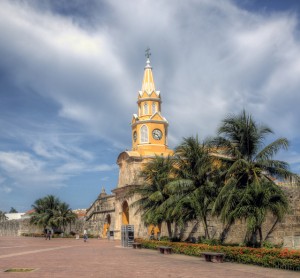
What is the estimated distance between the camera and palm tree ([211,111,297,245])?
659 inches

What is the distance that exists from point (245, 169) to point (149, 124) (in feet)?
81.1

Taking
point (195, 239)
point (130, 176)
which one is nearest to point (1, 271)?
point (195, 239)

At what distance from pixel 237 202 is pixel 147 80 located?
28.0 m

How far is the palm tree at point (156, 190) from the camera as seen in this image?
24875 millimetres

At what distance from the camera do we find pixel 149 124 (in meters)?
41.6

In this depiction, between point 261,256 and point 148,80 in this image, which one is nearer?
point 261,256

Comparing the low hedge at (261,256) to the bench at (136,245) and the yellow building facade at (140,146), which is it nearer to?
the bench at (136,245)

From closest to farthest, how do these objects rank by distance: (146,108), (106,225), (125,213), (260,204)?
(260,204)
(125,213)
(146,108)
(106,225)

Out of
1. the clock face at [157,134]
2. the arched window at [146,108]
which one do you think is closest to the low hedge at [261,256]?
the clock face at [157,134]

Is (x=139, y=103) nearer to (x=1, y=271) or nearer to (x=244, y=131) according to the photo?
(x=244, y=131)

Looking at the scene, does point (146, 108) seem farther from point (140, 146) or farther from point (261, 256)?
point (261, 256)

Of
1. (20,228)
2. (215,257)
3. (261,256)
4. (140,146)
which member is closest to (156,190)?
(215,257)

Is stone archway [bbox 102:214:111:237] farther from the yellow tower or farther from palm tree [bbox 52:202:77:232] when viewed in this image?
the yellow tower

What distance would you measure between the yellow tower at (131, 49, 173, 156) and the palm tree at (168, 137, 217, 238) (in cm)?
1830
